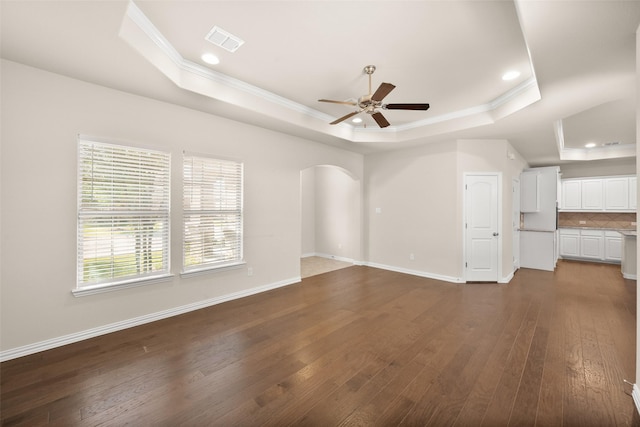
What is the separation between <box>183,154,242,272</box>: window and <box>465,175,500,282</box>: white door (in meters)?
4.25

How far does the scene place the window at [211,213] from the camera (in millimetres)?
3764

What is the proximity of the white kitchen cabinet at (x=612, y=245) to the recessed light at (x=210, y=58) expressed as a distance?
9.83 metres

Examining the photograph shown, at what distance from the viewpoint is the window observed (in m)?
3.76

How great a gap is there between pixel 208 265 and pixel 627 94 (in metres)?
5.65

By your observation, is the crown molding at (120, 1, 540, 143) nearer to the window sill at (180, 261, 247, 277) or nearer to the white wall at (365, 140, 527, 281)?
the white wall at (365, 140, 527, 281)

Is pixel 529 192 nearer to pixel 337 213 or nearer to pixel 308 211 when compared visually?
pixel 337 213

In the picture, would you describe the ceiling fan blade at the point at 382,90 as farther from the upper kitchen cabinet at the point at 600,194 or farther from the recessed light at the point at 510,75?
the upper kitchen cabinet at the point at 600,194

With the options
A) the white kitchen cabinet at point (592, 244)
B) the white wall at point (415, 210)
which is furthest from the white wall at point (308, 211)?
the white kitchen cabinet at point (592, 244)

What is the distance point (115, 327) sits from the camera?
311 cm

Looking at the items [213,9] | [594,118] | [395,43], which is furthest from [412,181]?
[213,9]

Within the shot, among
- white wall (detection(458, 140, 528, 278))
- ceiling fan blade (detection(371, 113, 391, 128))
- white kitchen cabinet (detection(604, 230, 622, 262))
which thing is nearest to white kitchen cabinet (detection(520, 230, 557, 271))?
white wall (detection(458, 140, 528, 278))

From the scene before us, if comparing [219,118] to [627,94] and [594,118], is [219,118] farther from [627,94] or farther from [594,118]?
[594,118]

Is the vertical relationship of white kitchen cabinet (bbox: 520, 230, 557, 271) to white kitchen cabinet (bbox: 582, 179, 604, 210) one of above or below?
below

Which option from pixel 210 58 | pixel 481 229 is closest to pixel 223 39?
pixel 210 58
